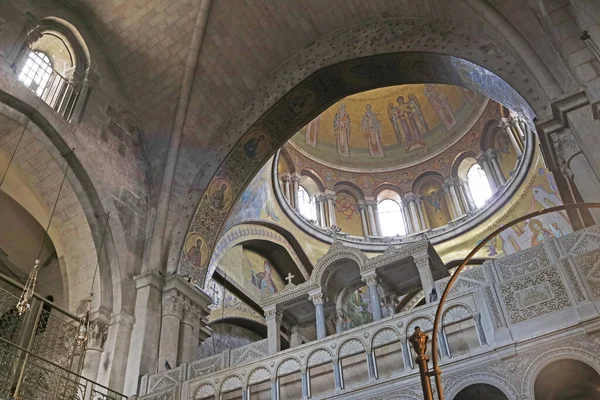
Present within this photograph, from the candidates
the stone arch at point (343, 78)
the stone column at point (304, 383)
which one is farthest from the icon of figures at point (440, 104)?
the stone column at point (304, 383)

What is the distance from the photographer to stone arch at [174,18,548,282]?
1129 cm

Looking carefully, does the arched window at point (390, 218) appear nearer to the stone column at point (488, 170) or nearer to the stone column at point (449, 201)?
the stone column at point (449, 201)

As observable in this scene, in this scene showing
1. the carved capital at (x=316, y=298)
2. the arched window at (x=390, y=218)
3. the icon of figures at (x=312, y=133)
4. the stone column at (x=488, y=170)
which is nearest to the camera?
the carved capital at (x=316, y=298)

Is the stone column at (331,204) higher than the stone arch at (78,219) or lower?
higher

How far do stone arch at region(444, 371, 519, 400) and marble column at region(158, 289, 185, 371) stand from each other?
243 inches

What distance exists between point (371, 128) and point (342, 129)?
1303 millimetres

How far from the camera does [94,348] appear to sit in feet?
36.8

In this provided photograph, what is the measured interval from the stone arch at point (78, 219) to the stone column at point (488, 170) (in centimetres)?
1358

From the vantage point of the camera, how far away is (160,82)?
47.2 ft

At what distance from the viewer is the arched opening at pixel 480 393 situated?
8.08 metres

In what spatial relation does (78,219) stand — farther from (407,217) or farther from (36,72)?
(407,217)

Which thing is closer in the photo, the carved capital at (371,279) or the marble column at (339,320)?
the carved capital at (371,279)

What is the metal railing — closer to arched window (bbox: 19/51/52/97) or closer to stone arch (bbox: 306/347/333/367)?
stone arch (bbox: 306/347/333/367)

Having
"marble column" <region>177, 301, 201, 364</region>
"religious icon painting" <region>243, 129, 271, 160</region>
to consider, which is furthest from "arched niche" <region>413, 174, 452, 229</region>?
"marble column" <region>177, 301, 201, 364</region>
